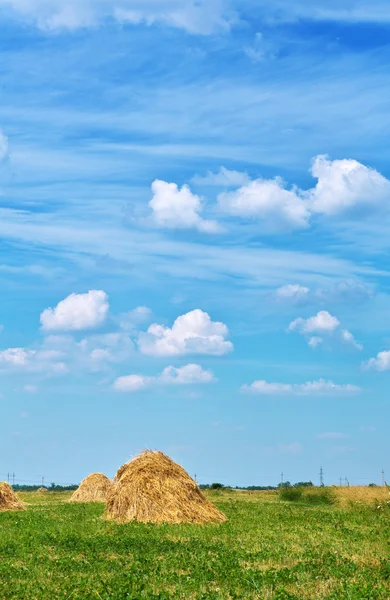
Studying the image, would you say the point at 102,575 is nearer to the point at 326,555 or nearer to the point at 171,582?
the point at 171,582

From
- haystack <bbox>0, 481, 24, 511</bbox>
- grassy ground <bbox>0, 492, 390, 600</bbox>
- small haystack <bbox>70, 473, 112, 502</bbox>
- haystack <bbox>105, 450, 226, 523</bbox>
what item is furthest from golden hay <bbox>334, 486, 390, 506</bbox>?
haystack <bbox>0, 481, 24, 511</bbox>

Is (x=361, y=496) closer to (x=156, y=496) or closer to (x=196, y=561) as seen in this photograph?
(x=156, y=496)

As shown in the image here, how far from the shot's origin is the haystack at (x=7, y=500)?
39606mm

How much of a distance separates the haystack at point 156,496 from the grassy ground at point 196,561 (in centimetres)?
162

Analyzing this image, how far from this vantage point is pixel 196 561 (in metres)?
17.2

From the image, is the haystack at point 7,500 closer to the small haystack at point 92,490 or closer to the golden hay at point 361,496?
the small haystack at point 92,490

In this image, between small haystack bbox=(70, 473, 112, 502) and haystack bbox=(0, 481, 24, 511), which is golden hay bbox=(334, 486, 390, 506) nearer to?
small haystack bbox=(70, 473, 112, 502)

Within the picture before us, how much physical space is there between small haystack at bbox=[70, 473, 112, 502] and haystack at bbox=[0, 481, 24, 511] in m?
7.38

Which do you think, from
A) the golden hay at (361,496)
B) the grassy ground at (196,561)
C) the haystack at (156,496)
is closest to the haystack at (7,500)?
the haystack at (156,496)

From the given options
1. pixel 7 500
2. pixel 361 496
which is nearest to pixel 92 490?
pixel 7 500

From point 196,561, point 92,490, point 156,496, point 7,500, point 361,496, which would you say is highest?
point 92,490

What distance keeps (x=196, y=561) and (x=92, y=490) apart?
3278cm

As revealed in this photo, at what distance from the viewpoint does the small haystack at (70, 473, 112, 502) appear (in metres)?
48.0

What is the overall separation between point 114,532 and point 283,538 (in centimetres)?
590
